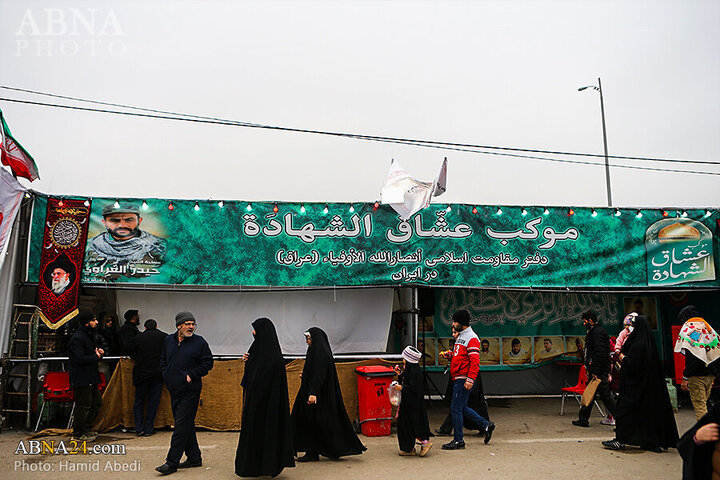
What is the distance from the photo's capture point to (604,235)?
9.84 meters

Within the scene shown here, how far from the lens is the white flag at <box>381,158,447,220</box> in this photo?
882cm

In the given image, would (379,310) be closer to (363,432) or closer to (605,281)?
(363,432)

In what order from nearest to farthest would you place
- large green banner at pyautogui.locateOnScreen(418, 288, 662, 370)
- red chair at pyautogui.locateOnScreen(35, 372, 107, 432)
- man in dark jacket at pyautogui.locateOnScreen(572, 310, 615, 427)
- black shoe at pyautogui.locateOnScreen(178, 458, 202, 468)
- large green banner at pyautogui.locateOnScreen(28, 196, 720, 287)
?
black shoe at pyautogui.locateOnScreen(178, 458, 202, 468) < red chair at pyautogui.locateOnScreen(35, 372, 107, 432) < man in dark jacket at pyautogui.locateOnScreen(572, 310, 615, 427) < large green banner at pyautogui.locateOnScreen(28, 196, 720, 287) < large green banner at pyautogui.locateOnScreen(418, 288, 662, 370)

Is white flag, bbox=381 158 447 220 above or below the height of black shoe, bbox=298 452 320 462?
above

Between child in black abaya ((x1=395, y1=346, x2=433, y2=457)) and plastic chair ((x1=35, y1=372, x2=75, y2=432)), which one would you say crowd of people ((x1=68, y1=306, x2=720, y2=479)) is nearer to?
child in black abaya ((x1=395, y1=346, x2=433, y2=457))

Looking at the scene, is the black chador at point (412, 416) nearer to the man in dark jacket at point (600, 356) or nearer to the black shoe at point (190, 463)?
the black shoe at point (190, 463)

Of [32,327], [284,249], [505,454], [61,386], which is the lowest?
[505,454]

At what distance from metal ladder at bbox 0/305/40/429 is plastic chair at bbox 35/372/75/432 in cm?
22

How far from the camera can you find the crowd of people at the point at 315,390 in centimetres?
571

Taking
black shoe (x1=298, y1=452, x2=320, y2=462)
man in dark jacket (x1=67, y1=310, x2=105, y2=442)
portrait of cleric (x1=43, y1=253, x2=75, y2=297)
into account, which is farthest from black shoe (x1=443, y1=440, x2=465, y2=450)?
portrait of cleric (x1=43, y1=253, x2=75, y2=297)

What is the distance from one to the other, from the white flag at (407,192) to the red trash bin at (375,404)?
8.24 ft

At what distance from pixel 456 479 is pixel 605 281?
537 cm

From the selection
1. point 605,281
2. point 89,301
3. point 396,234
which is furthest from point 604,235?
point 89,301

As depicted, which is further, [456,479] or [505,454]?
[505,454]
